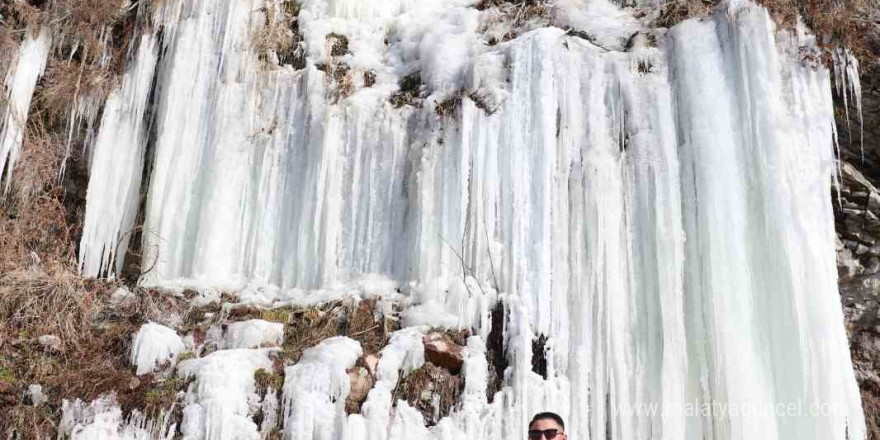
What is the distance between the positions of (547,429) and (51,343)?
514cm

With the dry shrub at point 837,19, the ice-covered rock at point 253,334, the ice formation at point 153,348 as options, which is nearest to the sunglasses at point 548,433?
the ice-covered rock at point 253,334

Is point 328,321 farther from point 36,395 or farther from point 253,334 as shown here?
point 36,395

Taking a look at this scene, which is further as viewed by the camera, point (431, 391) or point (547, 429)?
point (431, 391)

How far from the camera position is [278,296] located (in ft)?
24.6

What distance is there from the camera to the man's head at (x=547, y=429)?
10.4 feet

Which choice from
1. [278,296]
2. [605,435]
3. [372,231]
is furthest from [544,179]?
[278,296]

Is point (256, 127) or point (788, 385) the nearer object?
point (788, 385)

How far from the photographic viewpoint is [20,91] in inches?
341

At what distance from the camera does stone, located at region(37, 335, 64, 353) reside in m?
6.64

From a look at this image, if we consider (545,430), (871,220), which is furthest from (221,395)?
(871,220)

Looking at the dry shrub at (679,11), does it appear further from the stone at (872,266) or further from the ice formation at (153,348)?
the ice formation at (153,348)

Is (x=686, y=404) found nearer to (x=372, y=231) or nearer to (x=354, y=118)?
(x=372, y=231)

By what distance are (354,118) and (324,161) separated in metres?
0.59

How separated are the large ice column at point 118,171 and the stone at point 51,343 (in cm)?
129
